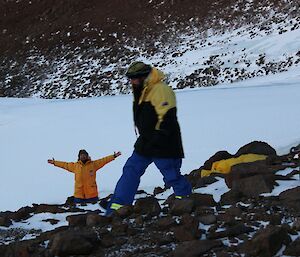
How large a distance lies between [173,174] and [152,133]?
1.16 ft

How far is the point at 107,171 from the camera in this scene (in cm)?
755

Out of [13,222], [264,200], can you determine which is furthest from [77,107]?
[264,200]

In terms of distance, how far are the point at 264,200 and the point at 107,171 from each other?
3.90 m

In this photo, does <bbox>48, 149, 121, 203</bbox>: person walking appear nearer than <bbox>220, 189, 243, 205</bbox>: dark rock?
No

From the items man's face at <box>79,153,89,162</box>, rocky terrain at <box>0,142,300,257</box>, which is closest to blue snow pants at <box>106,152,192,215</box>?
rocky terrain at <box>0,142,300,257</box>

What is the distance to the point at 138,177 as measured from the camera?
13.9 feet

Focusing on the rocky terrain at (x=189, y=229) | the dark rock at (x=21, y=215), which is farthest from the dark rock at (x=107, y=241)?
the dark rock at (x=21, y=215)

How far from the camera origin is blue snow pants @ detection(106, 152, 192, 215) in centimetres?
420

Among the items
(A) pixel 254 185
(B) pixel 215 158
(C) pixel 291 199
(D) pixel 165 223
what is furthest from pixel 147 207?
(B) pixel 215 158

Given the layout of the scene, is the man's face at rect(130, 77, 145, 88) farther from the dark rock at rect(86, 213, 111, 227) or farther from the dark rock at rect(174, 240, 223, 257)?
the dark rock at rect(174, 240, 223, 257)

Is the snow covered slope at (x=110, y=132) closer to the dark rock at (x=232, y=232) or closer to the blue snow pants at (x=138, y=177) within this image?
the blue snow pants at (x=138, y=177)

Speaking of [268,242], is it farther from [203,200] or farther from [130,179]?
[130,179]

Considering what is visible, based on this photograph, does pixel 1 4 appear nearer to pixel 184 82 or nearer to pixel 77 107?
pixel 184 82

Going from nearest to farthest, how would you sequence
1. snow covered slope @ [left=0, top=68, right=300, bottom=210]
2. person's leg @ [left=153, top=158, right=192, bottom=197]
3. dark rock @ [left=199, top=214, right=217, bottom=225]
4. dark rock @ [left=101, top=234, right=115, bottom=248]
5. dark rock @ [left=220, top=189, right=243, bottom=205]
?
dark rock @ [left=101, top=234, right=115, bottom=248], dark rock @ [left=199, top=214, right=217, bottom=225], dark rock @ [left=220, top=189, right=243, bottom=205], person's leg @ [left=153, top=158, right=192, bottom=197], snow covered slope @ [left=0, top=68, right=300, bottom=210]
